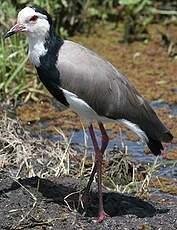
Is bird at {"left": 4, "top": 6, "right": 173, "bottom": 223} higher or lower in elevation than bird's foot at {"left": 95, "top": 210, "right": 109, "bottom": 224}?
higher

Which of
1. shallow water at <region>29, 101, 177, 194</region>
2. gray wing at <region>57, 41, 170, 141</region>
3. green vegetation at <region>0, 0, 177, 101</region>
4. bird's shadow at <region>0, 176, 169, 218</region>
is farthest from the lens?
green vegetation at <region>0, 0, 177, 101</region>

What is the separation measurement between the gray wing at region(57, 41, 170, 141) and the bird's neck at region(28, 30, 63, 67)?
0.06 meters

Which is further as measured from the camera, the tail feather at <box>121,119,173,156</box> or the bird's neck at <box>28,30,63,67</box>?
the tail feather at <box>121,119,173,156</box>

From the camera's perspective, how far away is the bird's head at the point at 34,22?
209 inches

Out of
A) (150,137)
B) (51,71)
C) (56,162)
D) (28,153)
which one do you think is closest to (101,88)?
(51,71)

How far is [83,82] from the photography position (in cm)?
528

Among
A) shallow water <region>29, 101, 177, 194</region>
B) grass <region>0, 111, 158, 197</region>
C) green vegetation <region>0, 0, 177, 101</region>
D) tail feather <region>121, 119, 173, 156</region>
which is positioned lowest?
shallow water <region>29, 101, 177, 194</region>

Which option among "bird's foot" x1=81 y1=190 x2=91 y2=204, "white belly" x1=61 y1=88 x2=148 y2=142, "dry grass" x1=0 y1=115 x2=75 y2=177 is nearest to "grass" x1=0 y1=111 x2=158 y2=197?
"dry grass" x1=0 y1=115 x2=75 y2=177

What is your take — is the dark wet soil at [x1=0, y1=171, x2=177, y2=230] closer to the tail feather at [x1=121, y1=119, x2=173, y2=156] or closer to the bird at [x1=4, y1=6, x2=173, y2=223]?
the bird at [x1=4, y1=6, x2=173, y2=223]

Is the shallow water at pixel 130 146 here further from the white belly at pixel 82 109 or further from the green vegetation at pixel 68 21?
the white belly at pixel 82 109

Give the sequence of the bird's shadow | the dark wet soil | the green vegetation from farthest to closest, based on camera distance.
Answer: the green vegetation < the bird's shadow < the dark wet soil

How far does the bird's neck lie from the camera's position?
5254 millimetres

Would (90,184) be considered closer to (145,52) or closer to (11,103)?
(11,103)

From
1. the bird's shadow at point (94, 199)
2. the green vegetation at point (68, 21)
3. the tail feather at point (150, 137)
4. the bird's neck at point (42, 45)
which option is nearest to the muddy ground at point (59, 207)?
the bird's shadow at point (94, 199)
